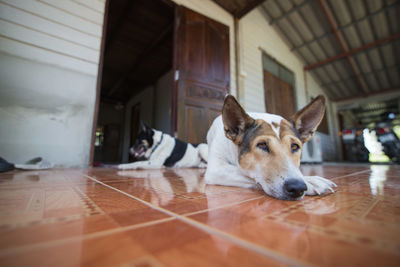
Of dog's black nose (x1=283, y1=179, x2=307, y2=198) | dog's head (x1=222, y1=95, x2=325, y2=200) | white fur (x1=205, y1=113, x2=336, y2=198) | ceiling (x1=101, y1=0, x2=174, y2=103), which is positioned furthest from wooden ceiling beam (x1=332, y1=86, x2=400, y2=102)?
dog's black nose (x1=283, y1=179, x2=307, y2=198)

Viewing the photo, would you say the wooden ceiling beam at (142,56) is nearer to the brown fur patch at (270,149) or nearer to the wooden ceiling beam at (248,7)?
the wooden ceiling beam at (248,7)

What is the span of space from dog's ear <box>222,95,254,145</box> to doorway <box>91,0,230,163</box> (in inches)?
100

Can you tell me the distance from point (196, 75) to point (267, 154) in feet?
12.1

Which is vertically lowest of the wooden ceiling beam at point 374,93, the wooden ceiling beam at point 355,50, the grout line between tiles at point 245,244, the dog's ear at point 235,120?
the grout line between tiles at point 245,244

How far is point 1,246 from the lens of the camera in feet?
1.18

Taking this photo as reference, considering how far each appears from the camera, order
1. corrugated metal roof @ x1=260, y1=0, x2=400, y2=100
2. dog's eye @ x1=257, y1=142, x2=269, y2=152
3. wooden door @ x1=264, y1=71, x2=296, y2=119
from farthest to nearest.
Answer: wooden door @ x1=264, y1=71, x2=296, y2=119, corrugated metal roof @ x1=260, y1=0, x2=400, y2=100, dog's eye @ x1=257, y1=142, x2=269, y2=152

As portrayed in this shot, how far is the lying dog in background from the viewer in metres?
0.96

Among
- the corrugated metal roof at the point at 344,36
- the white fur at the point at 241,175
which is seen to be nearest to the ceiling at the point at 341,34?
the corrugated metal roof at the point at 344,36

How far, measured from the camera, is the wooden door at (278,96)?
6.84 m

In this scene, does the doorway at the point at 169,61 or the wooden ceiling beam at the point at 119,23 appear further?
the wooden ceiling beam at the point at 119,23

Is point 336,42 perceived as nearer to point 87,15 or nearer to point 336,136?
point 336,136

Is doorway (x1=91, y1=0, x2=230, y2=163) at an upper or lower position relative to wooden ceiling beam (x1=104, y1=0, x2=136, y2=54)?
lower

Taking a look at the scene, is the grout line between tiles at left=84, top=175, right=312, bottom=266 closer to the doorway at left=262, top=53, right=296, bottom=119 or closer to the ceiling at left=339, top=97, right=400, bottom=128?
the doorway at left=262, top=53, right=296, bottom=119

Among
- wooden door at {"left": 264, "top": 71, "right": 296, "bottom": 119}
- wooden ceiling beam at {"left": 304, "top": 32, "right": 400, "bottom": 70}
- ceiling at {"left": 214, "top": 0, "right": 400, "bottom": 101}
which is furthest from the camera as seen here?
wooden ceiling beam at {"left": 304, "top": 32, "right": 400, "bottom": 70}
